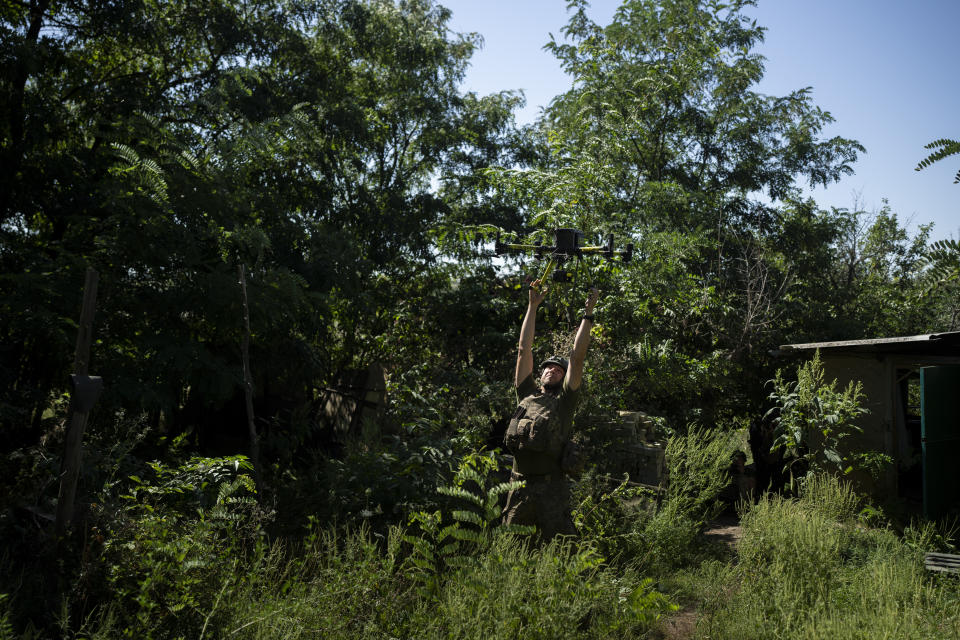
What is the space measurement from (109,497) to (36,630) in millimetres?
1079

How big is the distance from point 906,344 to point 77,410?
802 centimetres

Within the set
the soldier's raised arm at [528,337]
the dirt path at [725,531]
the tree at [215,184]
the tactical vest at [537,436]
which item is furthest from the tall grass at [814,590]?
the tree at [215,184]

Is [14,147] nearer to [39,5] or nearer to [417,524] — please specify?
[39,5]

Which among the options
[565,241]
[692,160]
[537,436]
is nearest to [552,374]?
[537,436]

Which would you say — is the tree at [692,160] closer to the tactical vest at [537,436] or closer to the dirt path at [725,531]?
the dirt path at [725,531]

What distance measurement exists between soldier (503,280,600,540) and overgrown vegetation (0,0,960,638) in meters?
0.23

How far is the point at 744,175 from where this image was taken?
47.1ft

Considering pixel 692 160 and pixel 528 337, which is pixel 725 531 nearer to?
pixel 528 337

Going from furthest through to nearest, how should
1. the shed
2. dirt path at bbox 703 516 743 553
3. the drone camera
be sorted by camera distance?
the shed < dirt path at bbox 703 516 743 553 < the drone camera

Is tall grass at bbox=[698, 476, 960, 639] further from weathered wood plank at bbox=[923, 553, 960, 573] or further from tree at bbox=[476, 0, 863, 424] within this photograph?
tree at bbox=[476, 0, 863, 424]

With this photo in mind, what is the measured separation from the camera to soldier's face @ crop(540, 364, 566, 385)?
460cm

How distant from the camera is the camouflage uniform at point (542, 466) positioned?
4344 millimetres

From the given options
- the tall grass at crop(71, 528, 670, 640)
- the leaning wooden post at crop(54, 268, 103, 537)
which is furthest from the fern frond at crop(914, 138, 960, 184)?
the leaning wooden post at crop(54, 268, 103, 537)

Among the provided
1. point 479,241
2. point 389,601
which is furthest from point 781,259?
point 389,601
